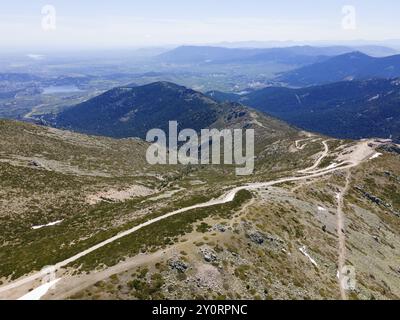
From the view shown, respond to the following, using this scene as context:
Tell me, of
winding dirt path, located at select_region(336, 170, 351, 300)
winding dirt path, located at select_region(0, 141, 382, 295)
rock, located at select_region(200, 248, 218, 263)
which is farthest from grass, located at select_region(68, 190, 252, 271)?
winding dirt path, located at select_region(336, 170, 351, 300)

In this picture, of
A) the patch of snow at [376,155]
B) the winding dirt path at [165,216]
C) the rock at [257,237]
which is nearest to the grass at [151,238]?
the winding dirt path at [165,216]

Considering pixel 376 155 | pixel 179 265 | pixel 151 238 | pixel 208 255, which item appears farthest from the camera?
pixel 376 155

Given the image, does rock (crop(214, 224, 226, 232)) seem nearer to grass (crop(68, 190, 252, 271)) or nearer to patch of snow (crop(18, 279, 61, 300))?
grass (crop(68, 190, 252, 271))

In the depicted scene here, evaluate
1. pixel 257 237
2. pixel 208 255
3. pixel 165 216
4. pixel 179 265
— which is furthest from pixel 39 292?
pixel 257 237

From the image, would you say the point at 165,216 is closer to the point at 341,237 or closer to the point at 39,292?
the point at 39,292

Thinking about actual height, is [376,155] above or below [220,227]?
below
